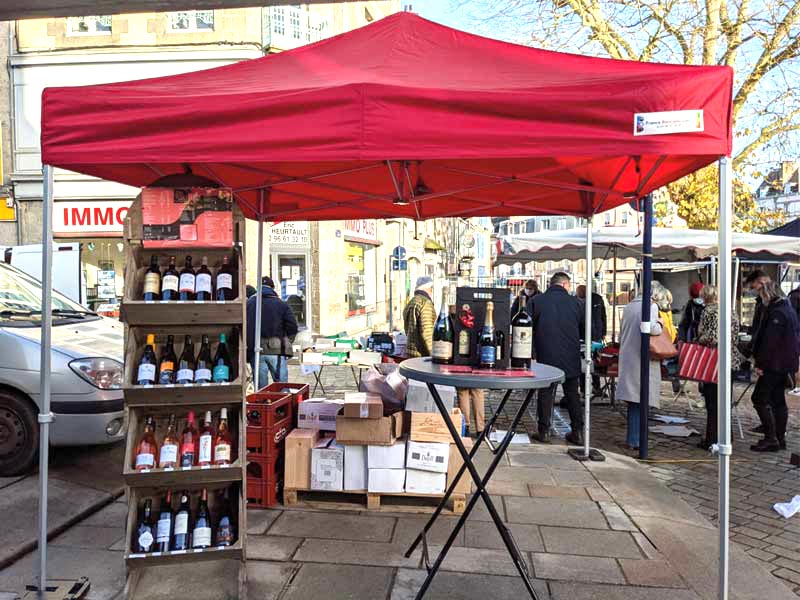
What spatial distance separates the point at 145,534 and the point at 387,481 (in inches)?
65.6

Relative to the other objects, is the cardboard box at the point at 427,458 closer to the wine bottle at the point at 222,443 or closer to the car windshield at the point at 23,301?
the wine bottle at the point at 222,443

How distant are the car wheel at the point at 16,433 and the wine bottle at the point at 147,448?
2.06m

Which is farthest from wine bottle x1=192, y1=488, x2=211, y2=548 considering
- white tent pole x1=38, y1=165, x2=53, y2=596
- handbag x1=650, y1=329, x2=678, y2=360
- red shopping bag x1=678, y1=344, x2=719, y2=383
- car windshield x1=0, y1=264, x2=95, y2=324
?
red shopping bag x1=678, y1=344, x2=719, y2=383

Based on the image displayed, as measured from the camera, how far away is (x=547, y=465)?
5.36 meters

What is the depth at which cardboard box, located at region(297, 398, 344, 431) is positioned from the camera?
4480mm

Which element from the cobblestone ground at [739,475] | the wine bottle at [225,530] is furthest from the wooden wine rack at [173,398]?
the cobblestone ground at [739,475]

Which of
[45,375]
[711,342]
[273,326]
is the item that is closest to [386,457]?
[45,375]

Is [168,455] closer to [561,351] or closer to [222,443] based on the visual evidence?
[222,443]

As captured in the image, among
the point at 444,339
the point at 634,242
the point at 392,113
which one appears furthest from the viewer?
the point at 634,242

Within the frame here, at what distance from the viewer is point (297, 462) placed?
4.25 meters

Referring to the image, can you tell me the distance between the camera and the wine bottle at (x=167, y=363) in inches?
123

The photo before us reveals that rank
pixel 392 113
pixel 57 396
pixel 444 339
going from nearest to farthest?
pixel 392 113 → pixel 444 339 → pixel 57 396

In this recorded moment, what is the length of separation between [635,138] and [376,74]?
1291 millimetres

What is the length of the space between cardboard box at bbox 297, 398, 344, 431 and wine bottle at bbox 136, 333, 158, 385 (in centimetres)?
151
